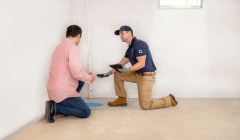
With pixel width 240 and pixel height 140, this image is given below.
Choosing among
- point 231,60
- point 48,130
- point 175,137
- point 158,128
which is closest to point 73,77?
point 48,130

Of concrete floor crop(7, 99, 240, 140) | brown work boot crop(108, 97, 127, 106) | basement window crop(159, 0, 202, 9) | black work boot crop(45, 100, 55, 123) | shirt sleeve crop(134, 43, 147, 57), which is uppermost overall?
basement window crop(159, 0, 202, 9)

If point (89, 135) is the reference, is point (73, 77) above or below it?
above

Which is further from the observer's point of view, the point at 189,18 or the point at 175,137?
the point at 189,18

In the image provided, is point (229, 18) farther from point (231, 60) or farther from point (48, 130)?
point (48, 130)

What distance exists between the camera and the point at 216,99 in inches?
184

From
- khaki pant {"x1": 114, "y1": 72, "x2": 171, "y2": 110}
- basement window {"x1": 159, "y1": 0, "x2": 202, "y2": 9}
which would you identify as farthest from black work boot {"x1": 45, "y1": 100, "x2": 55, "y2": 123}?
basement window {"x1": 159, "y1": 0, "x2": 202, "y2": 9}

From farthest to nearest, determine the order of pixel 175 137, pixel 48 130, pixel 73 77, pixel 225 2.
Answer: pixel 225 2
pixel 73 77
pixel 48 130
pixel 175 137

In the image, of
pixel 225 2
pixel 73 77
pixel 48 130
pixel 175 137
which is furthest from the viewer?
pixel 225 2

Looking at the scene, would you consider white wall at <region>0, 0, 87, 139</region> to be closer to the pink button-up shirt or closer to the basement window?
the pink button-up shirt

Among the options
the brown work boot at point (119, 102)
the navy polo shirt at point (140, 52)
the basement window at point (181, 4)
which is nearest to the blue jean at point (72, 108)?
the brown work boot at point (119, 102)

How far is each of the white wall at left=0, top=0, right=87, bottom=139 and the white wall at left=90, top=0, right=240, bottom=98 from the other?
3.12ft

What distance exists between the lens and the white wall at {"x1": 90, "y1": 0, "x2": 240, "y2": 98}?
4.64 metres

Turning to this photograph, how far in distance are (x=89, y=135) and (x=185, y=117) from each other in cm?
129

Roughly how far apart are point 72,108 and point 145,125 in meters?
0.89
